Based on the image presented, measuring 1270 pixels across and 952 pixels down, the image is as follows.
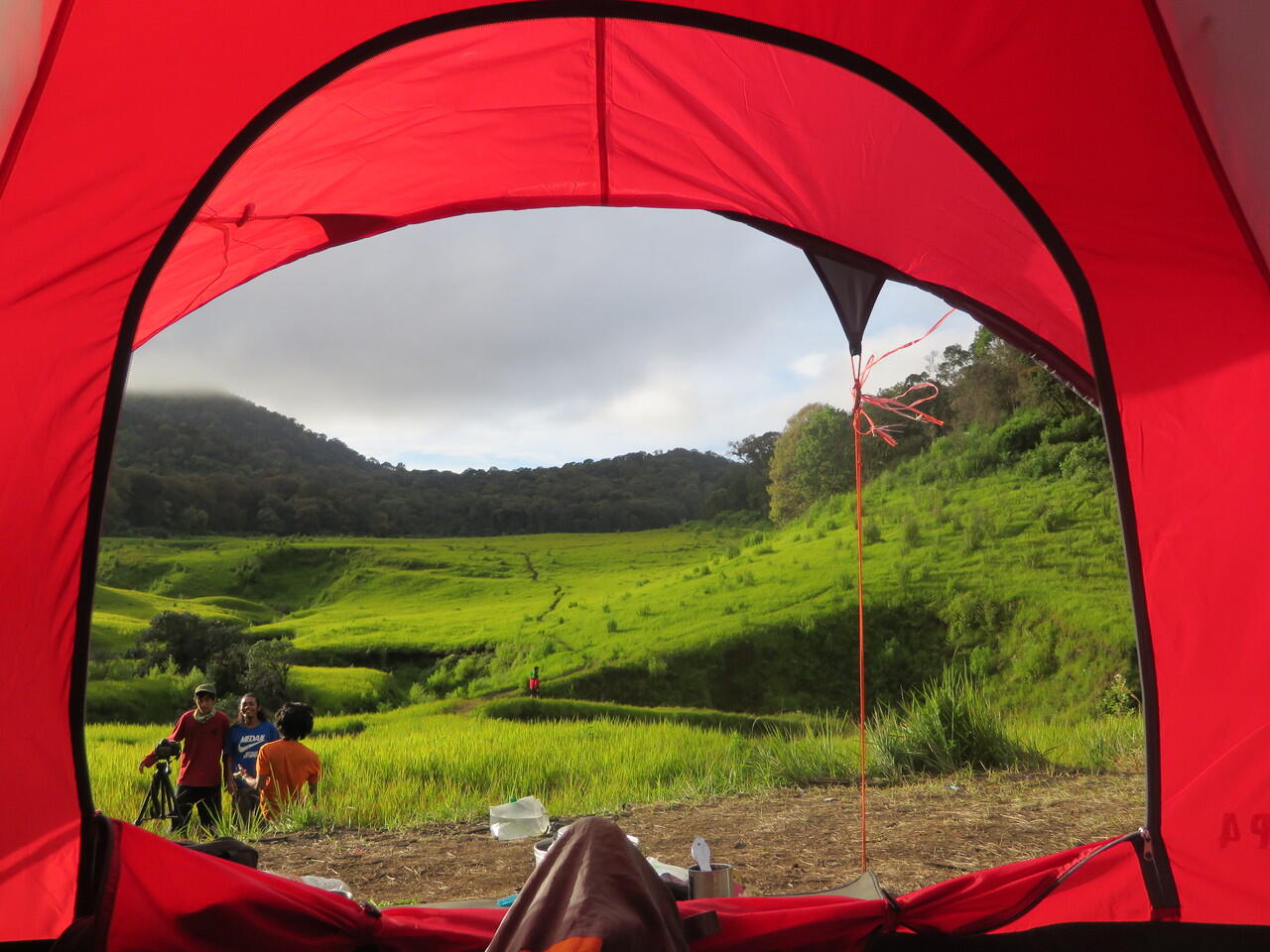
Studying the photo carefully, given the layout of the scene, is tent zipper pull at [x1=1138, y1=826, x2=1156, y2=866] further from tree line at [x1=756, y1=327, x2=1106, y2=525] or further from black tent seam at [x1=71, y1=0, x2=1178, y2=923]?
tree line at [x1=756, y1=327, x2=1106, y2=525]

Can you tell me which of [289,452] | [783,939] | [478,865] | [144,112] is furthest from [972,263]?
[289,452]

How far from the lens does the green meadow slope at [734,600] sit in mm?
12188

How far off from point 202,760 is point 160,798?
1.15m

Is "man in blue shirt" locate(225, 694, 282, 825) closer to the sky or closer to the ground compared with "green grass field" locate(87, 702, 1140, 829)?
closer to the sky

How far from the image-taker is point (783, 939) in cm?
151

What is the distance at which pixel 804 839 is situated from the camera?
3631mm

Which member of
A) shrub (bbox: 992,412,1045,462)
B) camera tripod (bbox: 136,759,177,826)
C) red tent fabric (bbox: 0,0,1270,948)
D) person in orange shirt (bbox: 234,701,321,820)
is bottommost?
camera tripod (bbox: 136,759,177,826)

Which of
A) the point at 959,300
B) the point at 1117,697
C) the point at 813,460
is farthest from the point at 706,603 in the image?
the point at 959,300

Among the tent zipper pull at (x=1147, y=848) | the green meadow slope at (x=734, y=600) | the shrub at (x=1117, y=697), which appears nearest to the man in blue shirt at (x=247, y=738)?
the tent zipper pull at (x=1147, y=848)

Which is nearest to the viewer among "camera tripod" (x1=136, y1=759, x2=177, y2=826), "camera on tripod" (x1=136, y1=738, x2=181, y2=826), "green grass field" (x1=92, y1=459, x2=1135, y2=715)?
"camera on tripod" (x1=136, y1=738, x2=181, y2=826)

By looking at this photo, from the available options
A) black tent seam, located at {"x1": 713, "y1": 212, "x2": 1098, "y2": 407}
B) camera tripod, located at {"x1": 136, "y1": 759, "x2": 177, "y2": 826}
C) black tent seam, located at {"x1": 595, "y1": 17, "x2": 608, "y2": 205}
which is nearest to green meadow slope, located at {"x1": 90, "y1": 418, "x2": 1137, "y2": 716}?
camera tripod, located at {"x1": 136, "y1": 759, "x2": 177, "y2": 826}

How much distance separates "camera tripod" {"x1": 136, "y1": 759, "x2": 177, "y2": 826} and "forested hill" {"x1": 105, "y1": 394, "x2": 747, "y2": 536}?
46.2ft

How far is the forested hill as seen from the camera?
725 inches

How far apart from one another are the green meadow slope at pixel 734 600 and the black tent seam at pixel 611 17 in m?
9.76
